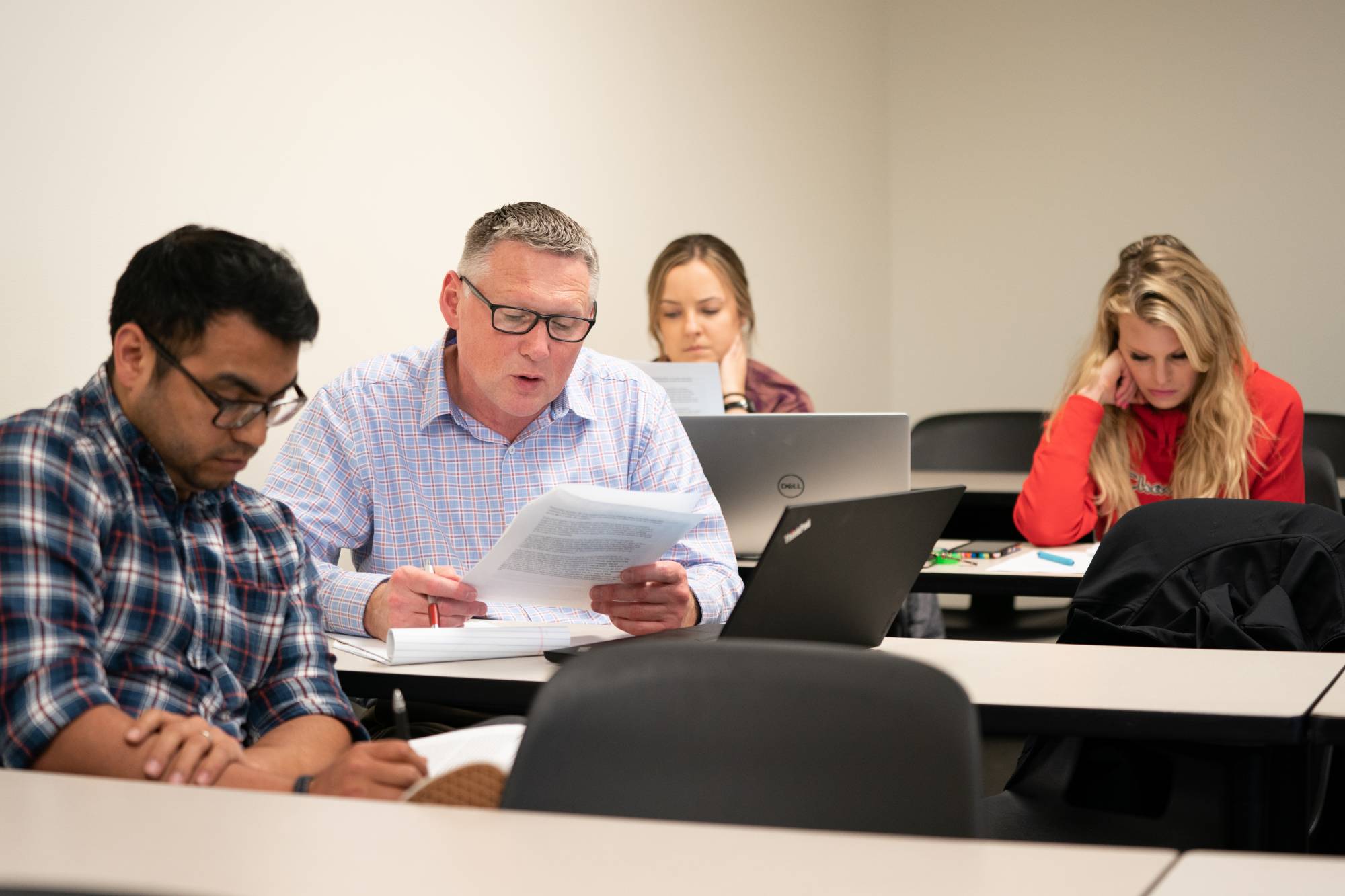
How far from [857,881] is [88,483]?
0.86 meters

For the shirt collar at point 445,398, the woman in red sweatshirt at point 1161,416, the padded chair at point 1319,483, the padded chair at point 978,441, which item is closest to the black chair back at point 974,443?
the padded chair at point 978,441

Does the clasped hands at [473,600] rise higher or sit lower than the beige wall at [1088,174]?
lower

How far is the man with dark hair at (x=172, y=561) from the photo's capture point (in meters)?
1.27

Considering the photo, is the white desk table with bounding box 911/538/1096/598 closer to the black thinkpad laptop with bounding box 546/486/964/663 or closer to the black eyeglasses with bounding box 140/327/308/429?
the black thinkpad laptop with bounding box 546/486/964/663

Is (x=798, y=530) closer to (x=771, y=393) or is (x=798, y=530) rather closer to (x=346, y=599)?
(x=346, y=599)

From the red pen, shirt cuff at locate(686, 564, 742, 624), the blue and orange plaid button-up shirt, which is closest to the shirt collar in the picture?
shirt cuff at locate(686, 564, 742, 624)

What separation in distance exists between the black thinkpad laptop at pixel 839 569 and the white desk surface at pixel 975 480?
5.74 feet

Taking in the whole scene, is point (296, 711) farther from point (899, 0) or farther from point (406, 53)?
point (899, 0)

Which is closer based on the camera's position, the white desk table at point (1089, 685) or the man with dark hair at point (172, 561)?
the man with dark hair at point (172, 561)

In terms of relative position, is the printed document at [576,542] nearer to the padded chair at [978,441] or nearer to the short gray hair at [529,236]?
the short gray hair at [529,236]

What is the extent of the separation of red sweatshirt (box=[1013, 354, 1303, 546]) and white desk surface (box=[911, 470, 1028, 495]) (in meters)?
0.47

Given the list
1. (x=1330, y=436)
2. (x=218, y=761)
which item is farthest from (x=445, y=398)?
(x=1330, y=436)

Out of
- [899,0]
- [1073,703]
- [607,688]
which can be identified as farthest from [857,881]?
[899,0]

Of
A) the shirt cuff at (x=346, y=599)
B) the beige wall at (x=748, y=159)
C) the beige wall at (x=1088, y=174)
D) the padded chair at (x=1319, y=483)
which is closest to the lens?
the shirt cuff at (x=346, y=599)
